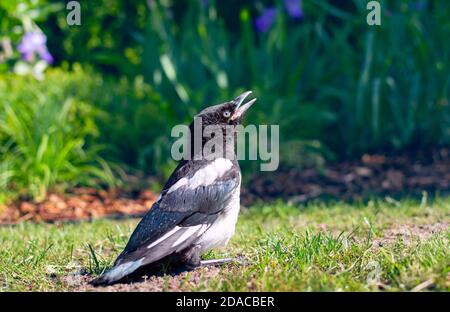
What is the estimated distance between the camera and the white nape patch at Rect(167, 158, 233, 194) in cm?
425

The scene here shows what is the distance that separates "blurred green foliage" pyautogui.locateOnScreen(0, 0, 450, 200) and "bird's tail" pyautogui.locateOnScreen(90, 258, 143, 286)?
441 centimetres

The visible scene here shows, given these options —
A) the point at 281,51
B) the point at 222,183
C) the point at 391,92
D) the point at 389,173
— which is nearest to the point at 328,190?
the point at 389,173

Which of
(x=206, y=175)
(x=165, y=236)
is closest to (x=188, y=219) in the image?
(x=165, y=236)

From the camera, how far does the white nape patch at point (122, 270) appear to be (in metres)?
3.82

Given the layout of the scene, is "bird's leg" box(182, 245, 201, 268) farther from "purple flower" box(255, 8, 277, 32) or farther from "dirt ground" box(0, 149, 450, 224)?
"purple flower" box(255, 8, 277, 32)

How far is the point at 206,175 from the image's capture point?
430cm

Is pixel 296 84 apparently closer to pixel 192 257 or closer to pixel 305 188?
pixel 305 188

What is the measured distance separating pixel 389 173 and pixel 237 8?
393 cm

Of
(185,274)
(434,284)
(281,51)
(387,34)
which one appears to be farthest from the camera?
(281,51)

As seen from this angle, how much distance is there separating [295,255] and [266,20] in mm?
6089

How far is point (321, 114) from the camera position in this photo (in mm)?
8805

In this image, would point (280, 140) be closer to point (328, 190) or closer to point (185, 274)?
point (328, 190)

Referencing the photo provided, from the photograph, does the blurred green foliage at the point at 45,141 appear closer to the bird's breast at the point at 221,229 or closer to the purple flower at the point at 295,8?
the purple flower at the point at 295,8

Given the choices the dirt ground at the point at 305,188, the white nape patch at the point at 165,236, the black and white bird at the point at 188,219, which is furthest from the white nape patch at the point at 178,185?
the dirt ground at the point at 305,188
